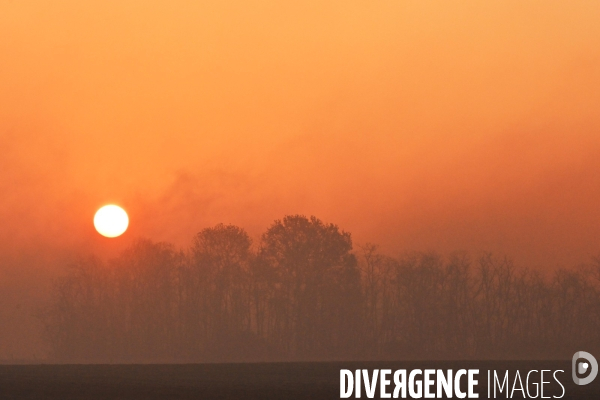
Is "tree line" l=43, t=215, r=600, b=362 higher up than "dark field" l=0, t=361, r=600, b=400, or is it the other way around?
"tree line" l=43, t=215, r=600, b=362

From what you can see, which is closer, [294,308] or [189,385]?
[189,385]

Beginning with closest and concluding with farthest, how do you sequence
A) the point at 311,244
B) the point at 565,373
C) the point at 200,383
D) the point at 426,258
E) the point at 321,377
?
the point at 200,383
the point at 321,377
the point at 565,373
the point at 311,244
the point at 426,258

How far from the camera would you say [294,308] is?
440 ft

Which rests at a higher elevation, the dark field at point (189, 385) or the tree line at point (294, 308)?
the tree line at point (294, 308)

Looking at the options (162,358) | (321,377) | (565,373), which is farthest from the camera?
(162,358)

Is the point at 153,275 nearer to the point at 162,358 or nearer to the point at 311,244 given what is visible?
the point at 162,358

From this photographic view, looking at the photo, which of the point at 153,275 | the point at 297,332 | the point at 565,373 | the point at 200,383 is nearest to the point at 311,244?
the point at 297,332

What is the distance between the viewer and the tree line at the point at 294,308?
132500 mm

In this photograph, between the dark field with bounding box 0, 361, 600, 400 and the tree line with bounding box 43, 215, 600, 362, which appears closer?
the dark field with bounding box 0, 361, 600, 400

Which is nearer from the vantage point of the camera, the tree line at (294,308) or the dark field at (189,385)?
the dark field at (189,385)

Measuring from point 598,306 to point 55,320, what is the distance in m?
98.2

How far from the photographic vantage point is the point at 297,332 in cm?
13588

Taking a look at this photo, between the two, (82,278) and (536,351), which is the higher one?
(82,278)

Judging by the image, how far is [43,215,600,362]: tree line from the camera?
435 feet
